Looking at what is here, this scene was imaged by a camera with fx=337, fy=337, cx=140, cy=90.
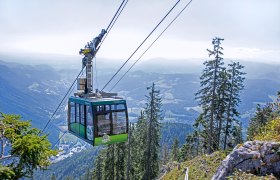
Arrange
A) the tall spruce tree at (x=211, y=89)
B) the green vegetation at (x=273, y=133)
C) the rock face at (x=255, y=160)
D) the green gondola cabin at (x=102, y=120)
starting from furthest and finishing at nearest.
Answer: the tall spruce tree at (x=211, y=89) < the green gondola cabin at (x=102, y=120) < the green vegetation at (x=273, y=133) < the rock face at (x=255, y=160)

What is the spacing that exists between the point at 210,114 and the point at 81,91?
71.7ft

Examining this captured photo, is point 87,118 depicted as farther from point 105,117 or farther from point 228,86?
point 228,86

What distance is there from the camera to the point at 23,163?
11.9m

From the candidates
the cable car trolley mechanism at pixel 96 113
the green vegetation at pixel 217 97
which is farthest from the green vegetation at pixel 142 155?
the cable car trolley mechanism at pixel 96 113

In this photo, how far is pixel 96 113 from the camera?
15492 mm

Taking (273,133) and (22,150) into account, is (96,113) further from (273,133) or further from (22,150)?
(273,133)

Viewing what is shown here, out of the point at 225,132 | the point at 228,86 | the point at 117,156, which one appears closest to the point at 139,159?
the point at 117,156

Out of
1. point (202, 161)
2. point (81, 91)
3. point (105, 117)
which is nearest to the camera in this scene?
point (105, 117)

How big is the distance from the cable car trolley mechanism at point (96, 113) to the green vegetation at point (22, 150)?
3.08m

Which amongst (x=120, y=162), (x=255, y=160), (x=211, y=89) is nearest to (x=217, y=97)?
(x=211, y=89)

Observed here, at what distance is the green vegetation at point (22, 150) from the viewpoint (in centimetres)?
1173

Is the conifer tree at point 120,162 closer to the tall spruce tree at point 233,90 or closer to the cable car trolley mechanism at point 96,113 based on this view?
the tall spruce tree at point 233,90

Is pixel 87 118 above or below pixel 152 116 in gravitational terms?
above

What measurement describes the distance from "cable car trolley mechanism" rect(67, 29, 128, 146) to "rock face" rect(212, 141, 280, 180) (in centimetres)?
555
